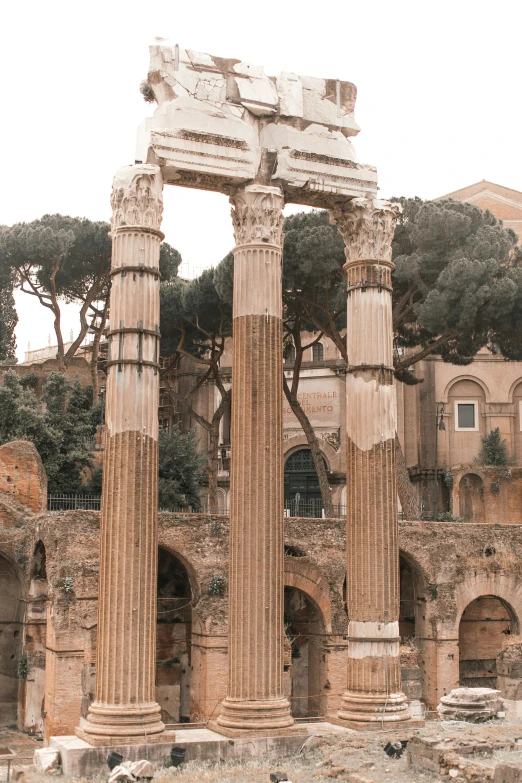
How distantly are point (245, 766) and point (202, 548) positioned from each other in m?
9.35

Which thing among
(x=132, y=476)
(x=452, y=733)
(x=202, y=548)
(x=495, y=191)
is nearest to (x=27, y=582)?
(x=202, y=548)

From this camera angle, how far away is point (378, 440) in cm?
1348

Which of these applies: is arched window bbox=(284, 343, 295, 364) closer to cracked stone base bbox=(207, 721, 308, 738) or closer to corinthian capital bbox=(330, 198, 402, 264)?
corinthian capital bbox=(330, 198, 402, 264)

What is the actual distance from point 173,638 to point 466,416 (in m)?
15.1

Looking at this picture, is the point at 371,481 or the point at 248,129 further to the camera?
the point at 371,481

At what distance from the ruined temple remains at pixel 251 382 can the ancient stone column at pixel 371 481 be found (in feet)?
0.06

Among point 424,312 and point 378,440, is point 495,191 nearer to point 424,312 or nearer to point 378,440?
point 424,312

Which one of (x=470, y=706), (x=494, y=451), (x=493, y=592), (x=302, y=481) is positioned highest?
(x=494, y=451)

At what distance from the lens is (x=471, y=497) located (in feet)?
104

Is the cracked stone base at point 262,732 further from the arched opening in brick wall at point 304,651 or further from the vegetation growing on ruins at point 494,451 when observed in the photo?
the vegetation growing on ruins at point 494,451

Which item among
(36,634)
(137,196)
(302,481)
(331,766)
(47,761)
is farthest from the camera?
(302,481)

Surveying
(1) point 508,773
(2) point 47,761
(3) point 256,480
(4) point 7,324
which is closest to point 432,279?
(3) point 256,480

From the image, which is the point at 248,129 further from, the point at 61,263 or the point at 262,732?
the point at 61,263

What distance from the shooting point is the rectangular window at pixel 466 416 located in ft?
110
